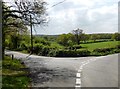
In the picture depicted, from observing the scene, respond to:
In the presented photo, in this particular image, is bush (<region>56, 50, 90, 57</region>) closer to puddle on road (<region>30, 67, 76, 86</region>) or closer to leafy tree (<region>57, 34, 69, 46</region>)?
puddle on road (<region>30, 67, 76, 86</region>)

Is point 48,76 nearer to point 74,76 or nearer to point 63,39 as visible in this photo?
point 74,76

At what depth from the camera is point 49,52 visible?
45.9m

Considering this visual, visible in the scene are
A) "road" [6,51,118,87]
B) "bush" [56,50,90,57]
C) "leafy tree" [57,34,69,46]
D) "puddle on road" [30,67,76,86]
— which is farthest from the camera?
"leafy tree" [57,34,69,46]

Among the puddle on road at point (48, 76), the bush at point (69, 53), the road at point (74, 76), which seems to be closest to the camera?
the road at point (74, 76)

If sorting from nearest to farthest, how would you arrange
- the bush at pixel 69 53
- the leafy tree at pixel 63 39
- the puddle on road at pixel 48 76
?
the puddle on road at pixel 48 76 < the bush at pixel 69 53 < the leafy tree at pixel 63 39

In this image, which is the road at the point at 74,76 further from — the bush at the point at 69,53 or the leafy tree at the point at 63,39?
the leafy tree at the point at 63,39

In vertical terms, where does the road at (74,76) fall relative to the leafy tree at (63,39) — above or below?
below

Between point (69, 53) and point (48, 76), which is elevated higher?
point (48, 76)

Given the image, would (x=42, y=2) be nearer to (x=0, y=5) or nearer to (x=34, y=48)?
(x=0, y=5)

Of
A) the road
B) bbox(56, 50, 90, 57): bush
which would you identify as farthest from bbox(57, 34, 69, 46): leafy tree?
the road

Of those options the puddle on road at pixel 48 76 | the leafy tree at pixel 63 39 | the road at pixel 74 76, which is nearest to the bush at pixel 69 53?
the road at pixel 74 76

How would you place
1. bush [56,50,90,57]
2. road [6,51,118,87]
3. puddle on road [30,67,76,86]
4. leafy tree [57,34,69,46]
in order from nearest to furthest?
road [6,51,118,87] < puddle on road [30,67,76,86] < bush [56,50,90,57] < leafy tree [57,34,69,46]

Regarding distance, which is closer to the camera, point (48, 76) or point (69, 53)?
point (48, 76)

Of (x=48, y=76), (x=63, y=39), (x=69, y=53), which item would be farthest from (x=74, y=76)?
(x=63, y=39)
